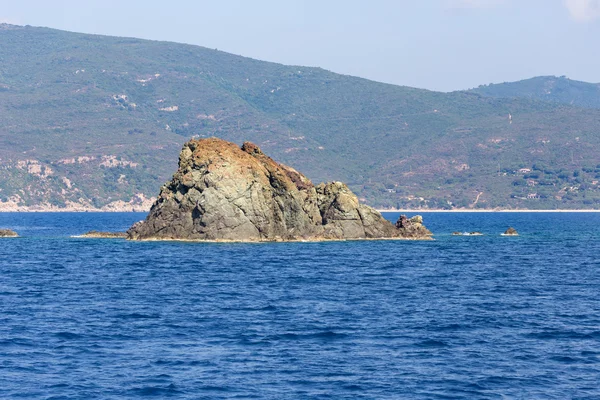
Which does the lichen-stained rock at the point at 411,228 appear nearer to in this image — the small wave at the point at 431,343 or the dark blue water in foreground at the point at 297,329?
the dark blue water in foreground at the point at 297,329

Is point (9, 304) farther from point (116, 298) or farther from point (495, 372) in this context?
point (495, 372)

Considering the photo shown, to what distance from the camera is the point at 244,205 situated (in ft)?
335

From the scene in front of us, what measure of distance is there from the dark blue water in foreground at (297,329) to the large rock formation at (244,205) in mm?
18570

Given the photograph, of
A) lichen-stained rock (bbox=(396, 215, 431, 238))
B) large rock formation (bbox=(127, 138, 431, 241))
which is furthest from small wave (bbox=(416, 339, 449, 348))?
lichen-stained rock (bbox=(396, 215, 431, 238))

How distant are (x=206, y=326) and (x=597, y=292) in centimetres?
2742

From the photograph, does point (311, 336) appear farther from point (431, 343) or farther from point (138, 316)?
point (138, 316)

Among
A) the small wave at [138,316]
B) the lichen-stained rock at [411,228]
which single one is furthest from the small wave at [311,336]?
the lichen-stained rock at [411,228]

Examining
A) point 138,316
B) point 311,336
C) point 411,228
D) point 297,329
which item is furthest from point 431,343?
point 411,228

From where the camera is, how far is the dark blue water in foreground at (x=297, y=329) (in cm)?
3494

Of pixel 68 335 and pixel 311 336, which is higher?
pixel 311 336

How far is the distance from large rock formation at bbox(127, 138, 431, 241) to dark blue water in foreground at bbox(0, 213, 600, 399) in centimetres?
1857

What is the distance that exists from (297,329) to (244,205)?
186 feet

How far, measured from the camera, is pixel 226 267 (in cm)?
7681

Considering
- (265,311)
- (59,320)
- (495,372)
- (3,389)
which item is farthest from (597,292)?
(3,389)
